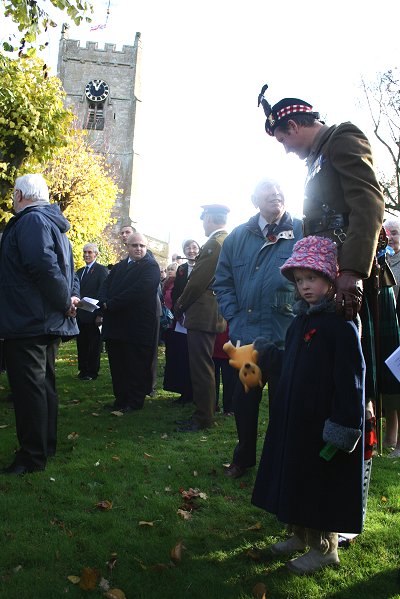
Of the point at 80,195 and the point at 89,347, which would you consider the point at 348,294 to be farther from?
the point at 80,195

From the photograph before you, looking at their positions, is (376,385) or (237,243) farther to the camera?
(237,243)

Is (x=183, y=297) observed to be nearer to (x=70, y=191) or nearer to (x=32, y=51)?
(x=32, y=51)

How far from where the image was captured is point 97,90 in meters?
57.6

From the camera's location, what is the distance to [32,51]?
779 cm

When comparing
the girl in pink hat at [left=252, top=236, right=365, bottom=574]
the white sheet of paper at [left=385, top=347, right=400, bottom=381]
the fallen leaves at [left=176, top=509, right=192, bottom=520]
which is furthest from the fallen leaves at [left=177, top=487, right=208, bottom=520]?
the white sheet of paper at [left=385, top=347, right=400, bottom=381]

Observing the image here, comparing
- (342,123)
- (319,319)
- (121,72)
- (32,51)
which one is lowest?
(319,319)

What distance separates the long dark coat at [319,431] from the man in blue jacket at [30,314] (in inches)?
82.6

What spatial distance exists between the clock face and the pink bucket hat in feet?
194

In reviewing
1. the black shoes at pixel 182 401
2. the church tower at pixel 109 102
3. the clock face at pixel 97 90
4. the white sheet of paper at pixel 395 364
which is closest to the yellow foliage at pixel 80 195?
the black shoes at pixel 182 401

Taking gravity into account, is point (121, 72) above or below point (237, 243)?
above

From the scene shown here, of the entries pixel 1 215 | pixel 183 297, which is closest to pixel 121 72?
pixel 1 215

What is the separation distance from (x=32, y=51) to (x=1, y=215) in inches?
157

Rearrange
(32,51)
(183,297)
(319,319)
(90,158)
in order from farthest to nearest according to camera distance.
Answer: (90,158) → (32,51) → (183,297) → (319,319)

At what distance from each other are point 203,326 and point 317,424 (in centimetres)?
343
